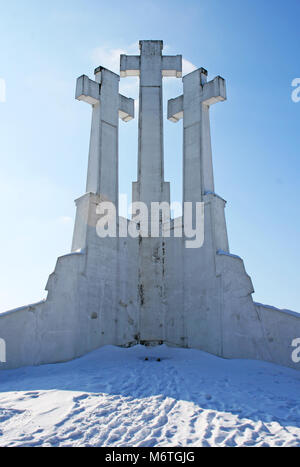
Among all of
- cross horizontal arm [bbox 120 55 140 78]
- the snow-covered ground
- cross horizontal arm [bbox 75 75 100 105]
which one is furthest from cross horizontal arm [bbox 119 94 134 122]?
the snow-covered ground

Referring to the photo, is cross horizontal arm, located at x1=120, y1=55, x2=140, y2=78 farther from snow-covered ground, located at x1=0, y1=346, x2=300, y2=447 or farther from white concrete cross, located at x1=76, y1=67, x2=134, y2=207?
snow-covered ground, located at x1=0, y1=346, x2=300, y2=447

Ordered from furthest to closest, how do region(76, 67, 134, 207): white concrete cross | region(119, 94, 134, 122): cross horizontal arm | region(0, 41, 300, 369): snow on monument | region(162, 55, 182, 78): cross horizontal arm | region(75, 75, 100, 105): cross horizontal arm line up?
region(162, 55, 182, 78): cross horizontal arm
region(119, 94, 134, 122): cross horizontal arm
region(75, 75, 100, 105): cross horizontal arm
region(76, 67, 134, 207): white concrete cross
region(0, 41, 300, 369): snow on monument

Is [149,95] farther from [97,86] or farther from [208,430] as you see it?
[208,430]

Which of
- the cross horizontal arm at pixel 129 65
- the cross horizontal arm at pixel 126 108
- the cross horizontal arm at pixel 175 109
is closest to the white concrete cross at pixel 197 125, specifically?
the cross horizontal arm at pixel 175 109

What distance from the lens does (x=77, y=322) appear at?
10469 millimetres

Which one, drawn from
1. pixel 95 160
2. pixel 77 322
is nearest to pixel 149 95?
pixel 95 160

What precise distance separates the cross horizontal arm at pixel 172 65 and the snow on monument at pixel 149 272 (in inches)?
1.4

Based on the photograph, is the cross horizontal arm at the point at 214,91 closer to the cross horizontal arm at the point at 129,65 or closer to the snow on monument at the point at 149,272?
the snow on monument at the point at 149,272

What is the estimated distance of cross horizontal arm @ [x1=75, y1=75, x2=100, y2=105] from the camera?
42.7 ft

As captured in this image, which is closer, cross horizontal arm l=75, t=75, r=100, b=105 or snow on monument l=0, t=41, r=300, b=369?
snow on monument l=0, t=41, r=300, b=369

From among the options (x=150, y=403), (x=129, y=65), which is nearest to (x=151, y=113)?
(x=129, y=65)

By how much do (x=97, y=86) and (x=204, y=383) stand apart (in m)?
9.55

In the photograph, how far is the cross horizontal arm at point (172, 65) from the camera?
14301mm
